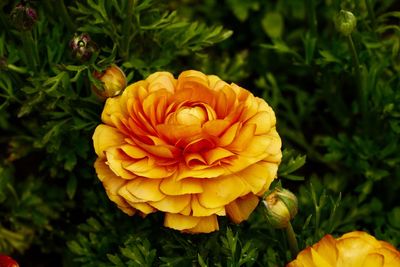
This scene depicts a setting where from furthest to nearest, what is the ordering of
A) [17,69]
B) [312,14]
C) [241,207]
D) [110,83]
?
[312,14], [17,69], [110,83], [241,207]

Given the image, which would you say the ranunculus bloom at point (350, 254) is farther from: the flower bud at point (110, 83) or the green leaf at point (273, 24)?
the green leaf at point (273, 24)

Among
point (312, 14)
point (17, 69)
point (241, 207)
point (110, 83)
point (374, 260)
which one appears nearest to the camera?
point (374, 260)

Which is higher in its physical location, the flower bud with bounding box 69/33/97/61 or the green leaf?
the flower bud with bounding box 69/33/97/61

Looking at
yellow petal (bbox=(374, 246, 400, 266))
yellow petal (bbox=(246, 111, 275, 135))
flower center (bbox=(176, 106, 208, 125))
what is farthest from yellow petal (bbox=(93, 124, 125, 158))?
yellow petal (bbox=(374, 246, 400, 266))

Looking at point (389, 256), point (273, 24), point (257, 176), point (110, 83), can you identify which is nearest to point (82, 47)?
point (110, 83)

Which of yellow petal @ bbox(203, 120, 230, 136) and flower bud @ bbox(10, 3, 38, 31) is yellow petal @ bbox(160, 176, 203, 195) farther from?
flower bud @ bbox(10, 3, 38, 31)

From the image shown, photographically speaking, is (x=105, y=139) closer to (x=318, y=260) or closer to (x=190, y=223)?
(x=190, y=223)

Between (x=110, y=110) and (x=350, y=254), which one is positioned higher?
(x=110, y=110)
